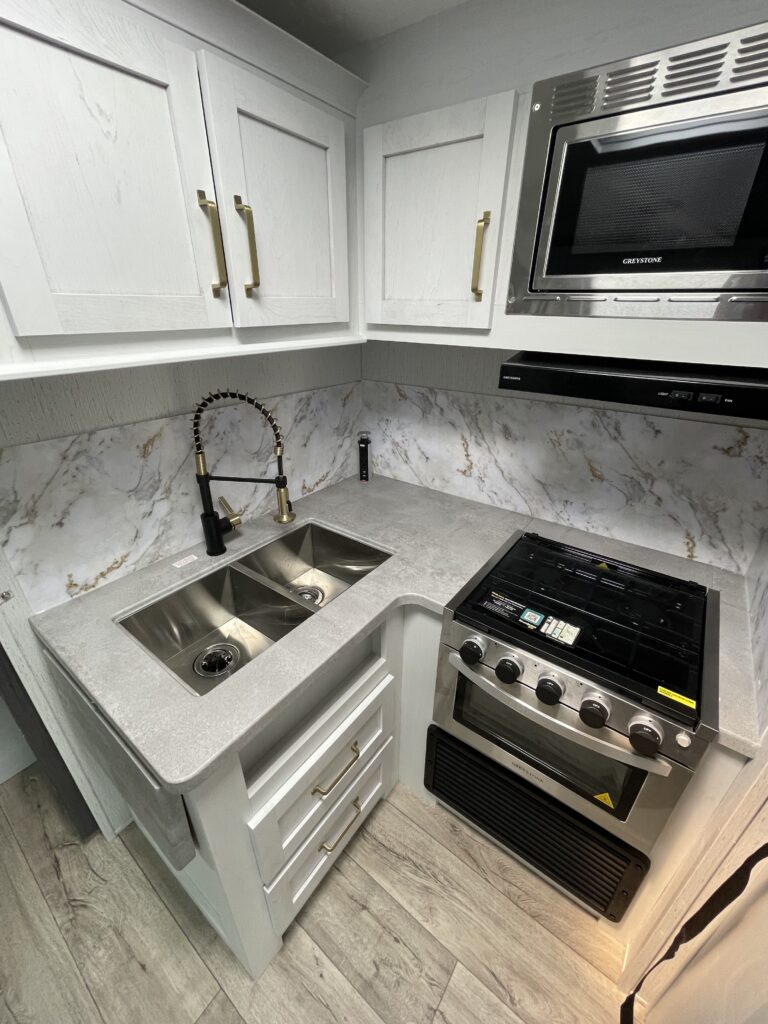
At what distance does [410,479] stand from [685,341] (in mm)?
1114

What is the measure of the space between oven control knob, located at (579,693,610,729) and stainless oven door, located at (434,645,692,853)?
→ 59 mm

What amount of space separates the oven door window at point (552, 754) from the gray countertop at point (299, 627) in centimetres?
28

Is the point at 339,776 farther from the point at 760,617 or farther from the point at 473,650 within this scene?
the point at 760,617

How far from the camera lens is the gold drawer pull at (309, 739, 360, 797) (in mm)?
1080

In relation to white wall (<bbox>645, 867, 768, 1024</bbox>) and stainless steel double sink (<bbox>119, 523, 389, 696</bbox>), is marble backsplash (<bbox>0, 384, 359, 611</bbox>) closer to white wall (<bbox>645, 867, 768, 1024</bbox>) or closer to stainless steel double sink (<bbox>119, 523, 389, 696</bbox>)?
stainless steel double sink (<bbox>119, 523, 389, 696</bbox>)

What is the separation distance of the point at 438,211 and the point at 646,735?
127cm

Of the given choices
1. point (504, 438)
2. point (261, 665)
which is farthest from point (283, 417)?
point (261, 665)

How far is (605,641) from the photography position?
100 cm

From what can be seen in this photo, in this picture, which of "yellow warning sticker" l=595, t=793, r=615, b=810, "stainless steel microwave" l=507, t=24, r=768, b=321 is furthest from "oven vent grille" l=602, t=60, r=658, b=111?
"yellow warning sticker" l=595, t=793, r=615, b=810

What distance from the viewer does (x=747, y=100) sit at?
692mm

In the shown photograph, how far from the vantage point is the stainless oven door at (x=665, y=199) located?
71 centimetres

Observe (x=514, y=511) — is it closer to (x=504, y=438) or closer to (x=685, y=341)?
(x=504, y=438)

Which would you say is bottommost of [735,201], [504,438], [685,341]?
[504,438]

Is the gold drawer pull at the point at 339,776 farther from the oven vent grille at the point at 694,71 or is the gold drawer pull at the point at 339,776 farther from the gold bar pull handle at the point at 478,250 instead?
the oven vent grille at the point at 694,71
